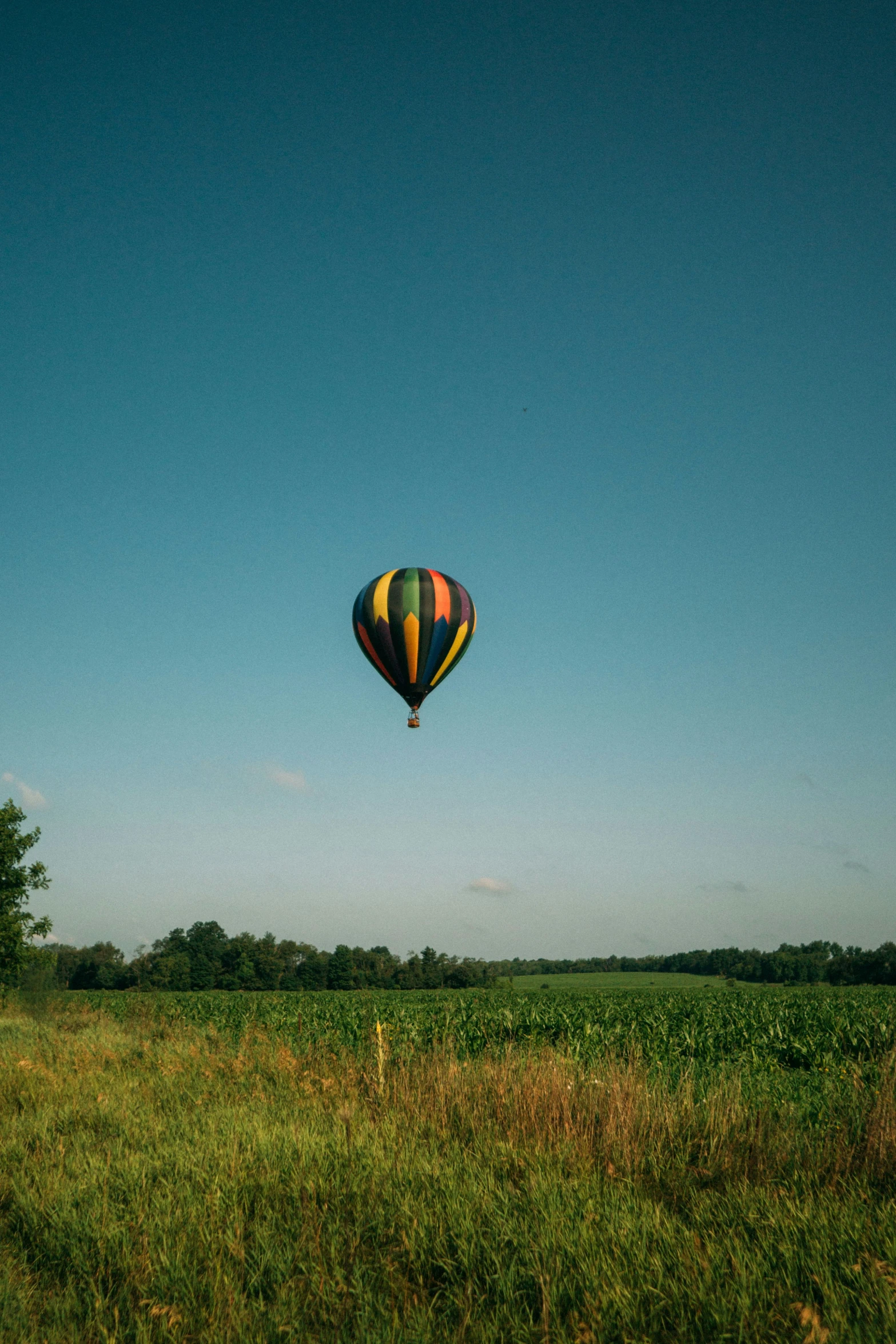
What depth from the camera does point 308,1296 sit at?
→ 13.4ft

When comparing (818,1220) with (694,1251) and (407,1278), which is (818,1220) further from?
(407,1278)

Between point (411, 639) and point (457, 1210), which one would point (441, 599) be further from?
point (457, 1210)

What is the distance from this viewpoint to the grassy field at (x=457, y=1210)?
3809 millimetres

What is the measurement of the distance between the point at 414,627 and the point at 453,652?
131 centimetres

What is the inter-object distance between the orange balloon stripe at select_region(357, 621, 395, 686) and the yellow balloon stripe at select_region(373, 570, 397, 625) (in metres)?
0.67

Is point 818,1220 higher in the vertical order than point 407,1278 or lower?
higher

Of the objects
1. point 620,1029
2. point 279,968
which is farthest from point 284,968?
point 620,1029

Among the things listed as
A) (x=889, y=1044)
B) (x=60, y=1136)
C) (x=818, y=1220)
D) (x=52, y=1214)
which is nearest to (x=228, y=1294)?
(x=52, y=1214)

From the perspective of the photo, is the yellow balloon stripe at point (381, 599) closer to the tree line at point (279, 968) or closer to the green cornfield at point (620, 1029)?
the green cornfield at point (620, 1029)

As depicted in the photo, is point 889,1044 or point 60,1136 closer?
point 60,1136

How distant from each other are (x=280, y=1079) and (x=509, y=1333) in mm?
6456

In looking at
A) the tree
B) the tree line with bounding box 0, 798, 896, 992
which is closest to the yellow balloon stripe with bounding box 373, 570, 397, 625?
the tree

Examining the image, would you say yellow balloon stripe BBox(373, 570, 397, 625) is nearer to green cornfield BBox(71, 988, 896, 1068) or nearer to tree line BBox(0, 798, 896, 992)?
green cornfield BBox(71, 988, 896, 1068)

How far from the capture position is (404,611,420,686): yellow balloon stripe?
57.5 ft
